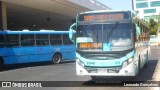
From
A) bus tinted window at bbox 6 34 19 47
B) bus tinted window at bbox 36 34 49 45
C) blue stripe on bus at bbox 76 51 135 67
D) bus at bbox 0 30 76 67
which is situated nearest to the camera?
blue stripe on bus at bbox 76 51 135 67

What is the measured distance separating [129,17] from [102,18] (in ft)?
3.06

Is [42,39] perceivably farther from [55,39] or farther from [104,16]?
[104,16]

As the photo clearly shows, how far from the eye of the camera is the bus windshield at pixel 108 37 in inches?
457

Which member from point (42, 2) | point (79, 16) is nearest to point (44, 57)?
point (42, 2)

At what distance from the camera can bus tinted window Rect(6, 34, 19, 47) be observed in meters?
20.8

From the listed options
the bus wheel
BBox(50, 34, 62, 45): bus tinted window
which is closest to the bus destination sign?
BBox(50, 34, 62, 45): bus tinted window

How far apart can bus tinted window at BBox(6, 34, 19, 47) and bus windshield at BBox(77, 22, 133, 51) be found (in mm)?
9836

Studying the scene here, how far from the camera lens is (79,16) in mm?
12172

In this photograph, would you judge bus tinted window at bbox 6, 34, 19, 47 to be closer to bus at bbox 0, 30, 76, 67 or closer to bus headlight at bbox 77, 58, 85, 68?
bus at bbox 0, 30, 76, 67

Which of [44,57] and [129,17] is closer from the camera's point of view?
[129,17]

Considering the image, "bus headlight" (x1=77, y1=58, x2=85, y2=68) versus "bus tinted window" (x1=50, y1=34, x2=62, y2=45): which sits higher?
"bus tinted window" (x1=50, y1=34, x2=62, y2=45)

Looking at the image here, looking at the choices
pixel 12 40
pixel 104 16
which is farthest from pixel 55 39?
pixel 104 16

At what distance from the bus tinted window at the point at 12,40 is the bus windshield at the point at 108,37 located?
984 centimetres

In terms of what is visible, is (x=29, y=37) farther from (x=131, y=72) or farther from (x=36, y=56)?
(x=131, y=72)
